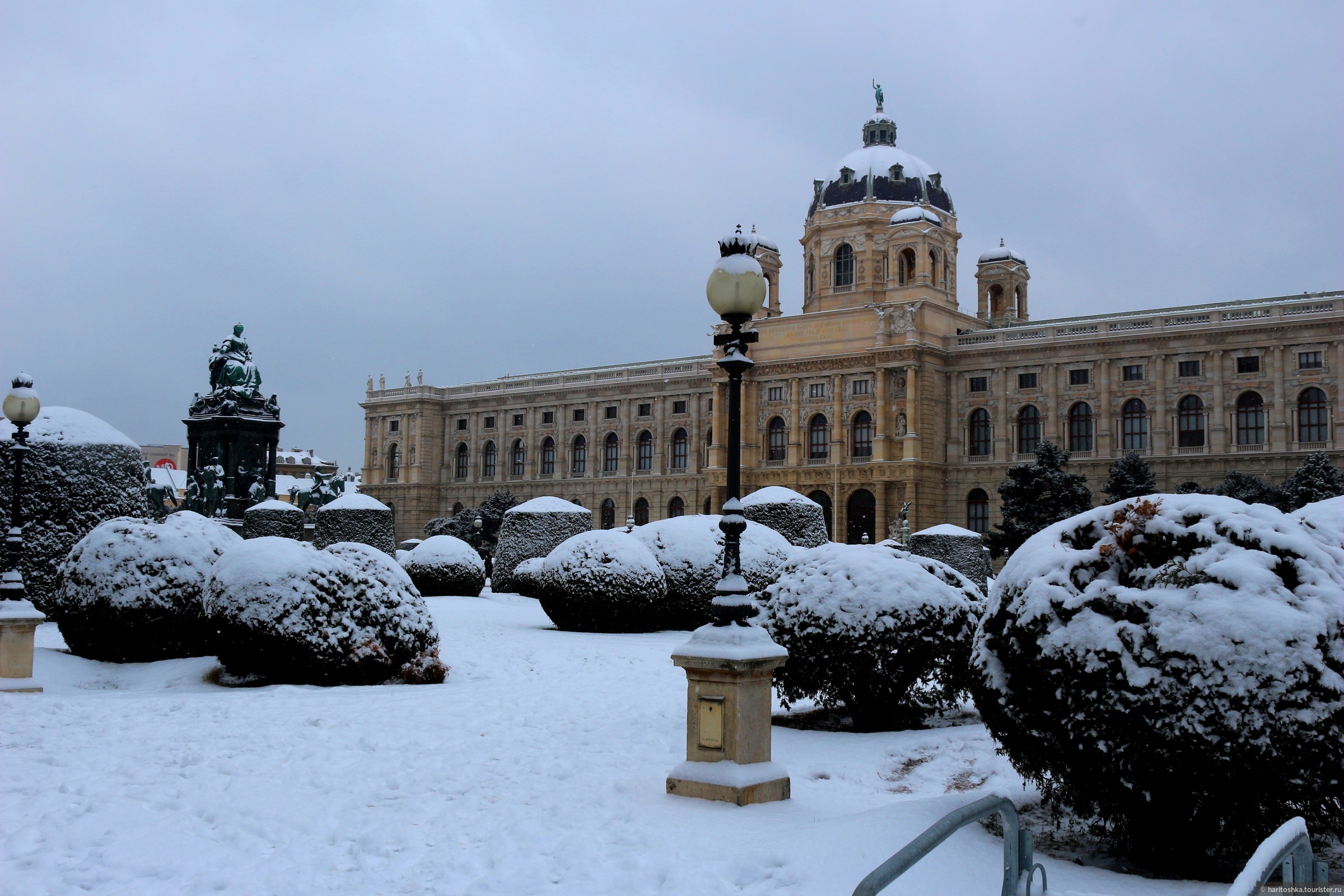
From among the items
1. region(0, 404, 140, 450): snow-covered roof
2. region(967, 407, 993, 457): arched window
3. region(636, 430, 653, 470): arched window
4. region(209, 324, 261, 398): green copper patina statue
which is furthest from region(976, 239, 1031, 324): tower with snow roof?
region(0, 404, 140, 450): snow-covered roof

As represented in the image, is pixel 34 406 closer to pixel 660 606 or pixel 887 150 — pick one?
pixel 660 606

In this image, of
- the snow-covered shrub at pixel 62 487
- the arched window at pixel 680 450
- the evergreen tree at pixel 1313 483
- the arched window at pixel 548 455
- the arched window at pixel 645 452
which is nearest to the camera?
the snow-covered shrub at pixel 62 487

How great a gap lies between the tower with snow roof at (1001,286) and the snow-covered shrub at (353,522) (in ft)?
154

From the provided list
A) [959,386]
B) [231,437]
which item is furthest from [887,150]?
[231,437]

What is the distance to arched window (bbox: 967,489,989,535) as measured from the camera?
5606 centimetres

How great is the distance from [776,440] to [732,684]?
55.1 metres

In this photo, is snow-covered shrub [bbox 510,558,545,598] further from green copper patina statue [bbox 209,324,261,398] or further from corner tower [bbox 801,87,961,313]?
corner tower [bbox 801,87,961,313]

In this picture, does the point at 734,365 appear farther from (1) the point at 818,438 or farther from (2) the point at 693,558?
(1) the point at 818,438

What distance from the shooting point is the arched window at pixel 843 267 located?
62.5 meters

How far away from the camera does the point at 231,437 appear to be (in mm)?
32875

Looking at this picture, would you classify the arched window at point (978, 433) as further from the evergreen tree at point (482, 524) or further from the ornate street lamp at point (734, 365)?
the ornate street lamp at point (734, 365)

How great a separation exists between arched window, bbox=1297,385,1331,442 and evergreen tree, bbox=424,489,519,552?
35.3 meters

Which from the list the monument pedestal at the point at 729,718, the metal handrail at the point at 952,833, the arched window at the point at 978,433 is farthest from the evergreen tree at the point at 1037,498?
the metal handrail at the point at 952,833

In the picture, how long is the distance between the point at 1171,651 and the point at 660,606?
13.2 meters
